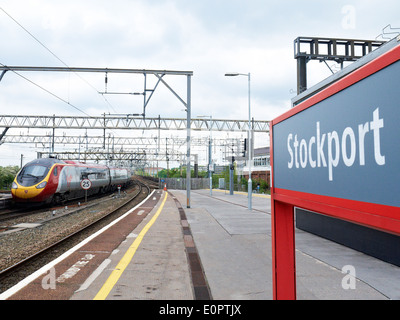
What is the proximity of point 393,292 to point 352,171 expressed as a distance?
14.2 feet

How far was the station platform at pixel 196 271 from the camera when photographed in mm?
4328

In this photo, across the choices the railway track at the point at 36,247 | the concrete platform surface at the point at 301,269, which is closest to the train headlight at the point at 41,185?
the railway track at the point at 36,247

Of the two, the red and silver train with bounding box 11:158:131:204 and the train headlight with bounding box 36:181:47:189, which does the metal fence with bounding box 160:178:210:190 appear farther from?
the train headlight with bounding box 36:181:47:189

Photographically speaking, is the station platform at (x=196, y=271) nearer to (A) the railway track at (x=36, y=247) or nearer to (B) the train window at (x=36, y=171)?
(A) the railway track at (x=36, y=247)

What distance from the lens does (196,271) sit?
5.42 m

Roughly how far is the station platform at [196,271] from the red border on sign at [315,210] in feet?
8.20

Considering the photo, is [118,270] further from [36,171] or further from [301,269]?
[36,171]

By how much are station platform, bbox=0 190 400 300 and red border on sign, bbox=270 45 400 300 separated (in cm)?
250

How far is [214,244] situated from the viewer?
7.61m

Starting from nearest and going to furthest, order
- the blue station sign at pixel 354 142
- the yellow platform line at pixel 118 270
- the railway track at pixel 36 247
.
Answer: the blue station sign at pixel 354 142 < the yellow platform line at pixel 118 270 < the railway track at pixel 36 247

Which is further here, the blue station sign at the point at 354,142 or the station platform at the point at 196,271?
the station platform at the point at 196,271

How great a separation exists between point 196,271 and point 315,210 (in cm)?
440

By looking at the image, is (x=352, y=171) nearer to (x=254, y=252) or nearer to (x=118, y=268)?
(x=118, y=268)
